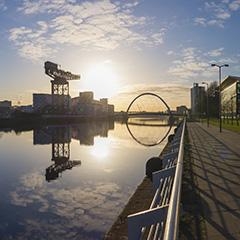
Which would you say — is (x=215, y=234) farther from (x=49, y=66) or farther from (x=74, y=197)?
(x=49, y=66)

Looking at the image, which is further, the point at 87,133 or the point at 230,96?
the point at 230,96

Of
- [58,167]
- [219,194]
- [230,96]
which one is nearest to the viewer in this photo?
[219,194]

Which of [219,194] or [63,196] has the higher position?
[219,194]

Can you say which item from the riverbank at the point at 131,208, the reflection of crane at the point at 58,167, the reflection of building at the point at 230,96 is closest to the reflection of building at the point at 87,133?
the reflection of crane at the point at 58,167

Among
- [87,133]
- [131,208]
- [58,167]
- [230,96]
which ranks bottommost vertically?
[58,167]

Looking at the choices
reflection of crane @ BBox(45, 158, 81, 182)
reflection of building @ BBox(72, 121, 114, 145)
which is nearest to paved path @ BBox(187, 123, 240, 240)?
reflection of crane @ BBox(45, 158, 81, 182)

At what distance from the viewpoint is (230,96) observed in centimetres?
14975

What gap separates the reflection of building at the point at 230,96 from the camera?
11744cm

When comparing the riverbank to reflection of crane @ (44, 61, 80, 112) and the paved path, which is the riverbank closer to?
the paved path

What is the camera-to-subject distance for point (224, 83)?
595 ft

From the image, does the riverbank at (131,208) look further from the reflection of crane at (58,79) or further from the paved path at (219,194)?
the reflection of crane at (58,79)

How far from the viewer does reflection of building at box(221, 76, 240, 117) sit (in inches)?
4624

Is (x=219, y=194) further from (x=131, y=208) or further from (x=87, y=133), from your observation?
(x=87, y=133)

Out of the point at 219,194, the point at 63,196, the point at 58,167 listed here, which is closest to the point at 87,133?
the point at 58,167
